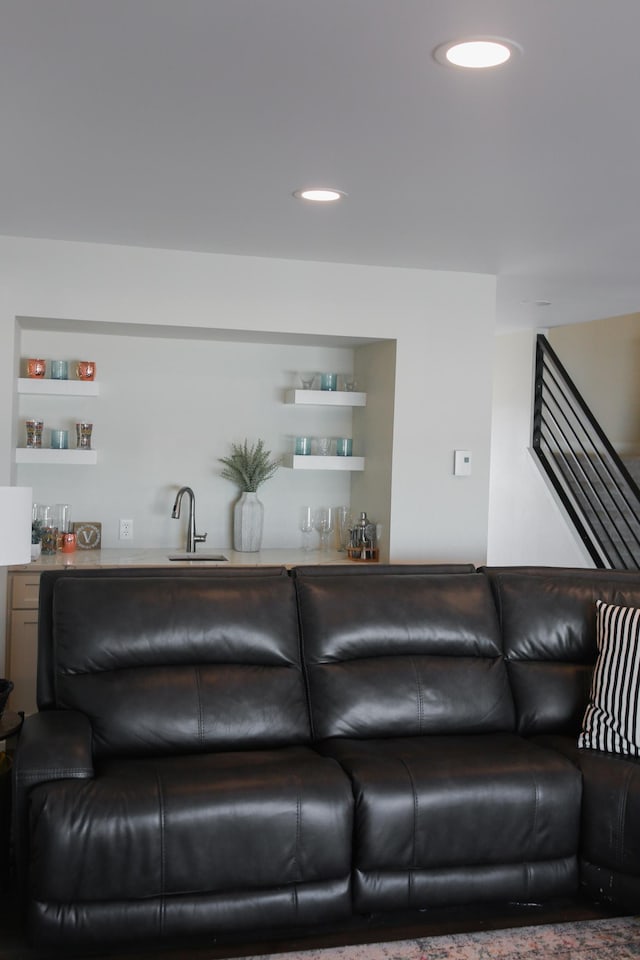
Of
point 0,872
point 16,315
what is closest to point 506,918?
point 0,872

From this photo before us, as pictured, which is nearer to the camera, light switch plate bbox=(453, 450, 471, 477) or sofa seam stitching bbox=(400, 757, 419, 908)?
sofa seam stitching bbox=(400, 757, 419, 908)

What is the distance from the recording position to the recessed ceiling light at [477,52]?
2.51 meters

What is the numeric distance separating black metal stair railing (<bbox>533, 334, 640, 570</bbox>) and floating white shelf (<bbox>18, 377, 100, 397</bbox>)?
3.62 meters

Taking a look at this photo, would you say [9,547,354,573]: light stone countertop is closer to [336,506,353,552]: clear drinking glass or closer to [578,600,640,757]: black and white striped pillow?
[336,506,353,552]: clear drinking glass

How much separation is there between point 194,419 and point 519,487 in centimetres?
311

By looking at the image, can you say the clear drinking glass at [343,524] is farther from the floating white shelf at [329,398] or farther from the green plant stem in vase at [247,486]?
the floating white shelf at [329,398]

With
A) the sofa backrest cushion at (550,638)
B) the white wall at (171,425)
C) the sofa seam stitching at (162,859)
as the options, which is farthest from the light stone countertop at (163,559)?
the sofa seam stitching at (162,859)

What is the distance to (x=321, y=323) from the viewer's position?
17.5 ft

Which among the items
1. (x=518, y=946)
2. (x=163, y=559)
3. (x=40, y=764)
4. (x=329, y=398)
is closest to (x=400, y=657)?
(x=518, y=946)

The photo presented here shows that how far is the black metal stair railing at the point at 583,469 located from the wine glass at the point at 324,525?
7.03ft

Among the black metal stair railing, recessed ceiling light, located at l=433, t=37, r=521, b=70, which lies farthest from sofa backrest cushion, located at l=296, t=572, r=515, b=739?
the black metal stair railing

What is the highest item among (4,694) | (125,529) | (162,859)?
(125,529)

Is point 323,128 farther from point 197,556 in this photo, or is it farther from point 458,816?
point 197,556

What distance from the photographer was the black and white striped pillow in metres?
3.16
